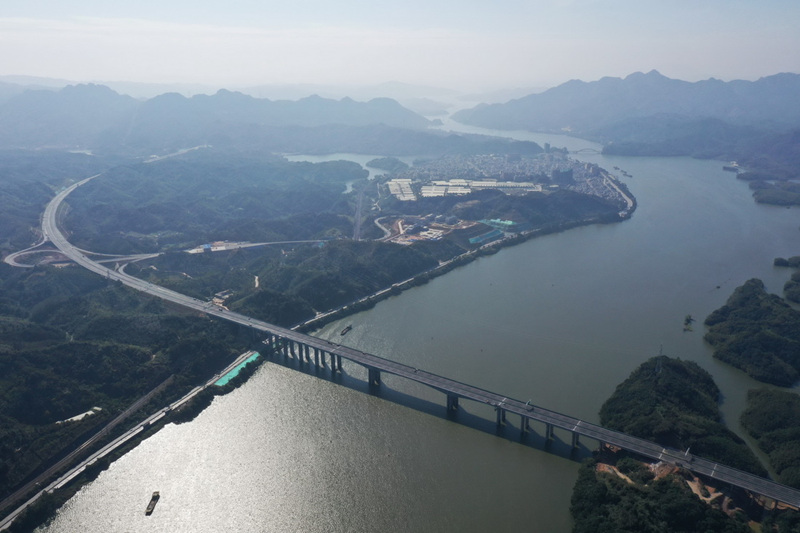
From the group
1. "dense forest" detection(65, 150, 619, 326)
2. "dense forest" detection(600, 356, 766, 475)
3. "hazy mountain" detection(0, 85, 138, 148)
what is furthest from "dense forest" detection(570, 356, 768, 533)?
"hazy mountain" detection(0, 85, 138, 148)

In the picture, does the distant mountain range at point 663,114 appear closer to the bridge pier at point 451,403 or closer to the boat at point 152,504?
the bridge pier at point 451,403

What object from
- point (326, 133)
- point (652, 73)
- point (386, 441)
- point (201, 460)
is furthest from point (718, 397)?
point (652, 73)

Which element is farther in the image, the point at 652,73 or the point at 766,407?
the point at 652,73

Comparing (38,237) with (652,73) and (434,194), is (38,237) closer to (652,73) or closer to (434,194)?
(434,194)

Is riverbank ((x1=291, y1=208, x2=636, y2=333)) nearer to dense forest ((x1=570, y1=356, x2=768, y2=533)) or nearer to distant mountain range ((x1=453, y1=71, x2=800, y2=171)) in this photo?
dense forest ((x1=570, y1=356, x2=768, y2=533))

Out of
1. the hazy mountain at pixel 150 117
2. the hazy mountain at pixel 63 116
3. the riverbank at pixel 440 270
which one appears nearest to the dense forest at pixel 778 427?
the riverbank at pixel 440 270

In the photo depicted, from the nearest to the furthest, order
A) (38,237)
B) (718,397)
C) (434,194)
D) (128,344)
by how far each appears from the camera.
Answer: (718,397) < (128,344) < (38,237) < (434,194)
